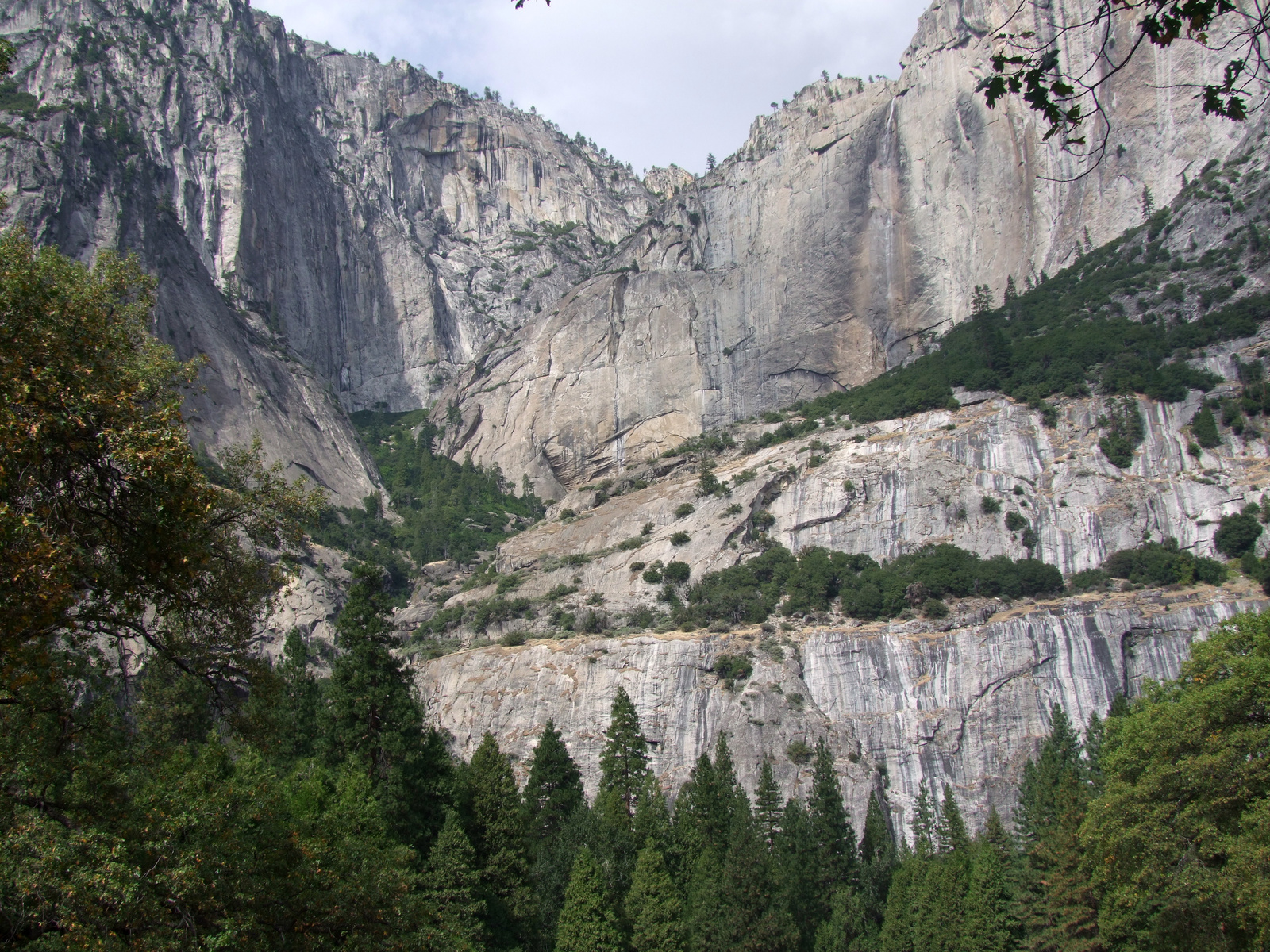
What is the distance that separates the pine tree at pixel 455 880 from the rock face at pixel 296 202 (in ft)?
177

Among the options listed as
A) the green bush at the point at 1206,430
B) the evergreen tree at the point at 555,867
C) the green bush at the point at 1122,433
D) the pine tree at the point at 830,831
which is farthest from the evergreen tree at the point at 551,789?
the green bush at the point at 1206,430

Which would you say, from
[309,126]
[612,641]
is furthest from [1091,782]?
[309,126]

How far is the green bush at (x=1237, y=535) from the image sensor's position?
6256 centimetres

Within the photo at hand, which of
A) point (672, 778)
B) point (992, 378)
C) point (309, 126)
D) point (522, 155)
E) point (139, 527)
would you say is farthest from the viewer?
point (522, 155)

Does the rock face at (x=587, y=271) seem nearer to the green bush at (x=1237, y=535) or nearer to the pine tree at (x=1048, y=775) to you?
the green bush at (x=1237, y=535)

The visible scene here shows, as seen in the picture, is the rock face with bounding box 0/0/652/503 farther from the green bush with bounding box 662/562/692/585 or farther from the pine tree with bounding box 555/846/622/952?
the pine tree with bounding box 555/846/622/952

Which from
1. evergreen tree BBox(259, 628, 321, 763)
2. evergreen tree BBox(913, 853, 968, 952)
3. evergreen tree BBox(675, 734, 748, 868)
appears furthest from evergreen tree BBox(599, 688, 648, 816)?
evergreen tree BBox(913, 853, 968, 952)

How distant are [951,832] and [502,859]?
23.5 meters

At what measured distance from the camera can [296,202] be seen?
125312 mm

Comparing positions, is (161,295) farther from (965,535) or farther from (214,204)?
(965,535)

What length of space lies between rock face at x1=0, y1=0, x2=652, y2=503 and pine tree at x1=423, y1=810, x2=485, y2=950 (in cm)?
5399

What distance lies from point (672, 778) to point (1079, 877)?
2836 cm

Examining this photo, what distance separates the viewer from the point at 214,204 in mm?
112312

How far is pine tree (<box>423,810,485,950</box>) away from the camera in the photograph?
28625 millimetres
